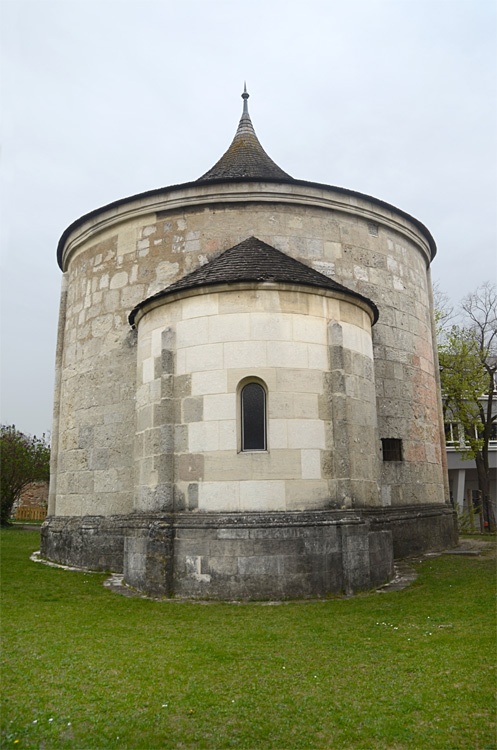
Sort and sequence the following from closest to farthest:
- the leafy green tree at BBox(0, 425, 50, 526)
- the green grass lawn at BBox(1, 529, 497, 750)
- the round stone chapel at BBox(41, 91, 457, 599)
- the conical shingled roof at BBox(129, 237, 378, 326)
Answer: the green grass lawn at BBox(1, 529, 497, 750) → the round stone chapel at BBox(41, 91, 457, 599) → the conical shingled roof at BBox(129, 237, 378, 326) → the leafy green tree at BBox(0, 425, 50, 526)

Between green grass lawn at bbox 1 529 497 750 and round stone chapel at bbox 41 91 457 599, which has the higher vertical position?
round stone chapel at bbox 41 91 457 599

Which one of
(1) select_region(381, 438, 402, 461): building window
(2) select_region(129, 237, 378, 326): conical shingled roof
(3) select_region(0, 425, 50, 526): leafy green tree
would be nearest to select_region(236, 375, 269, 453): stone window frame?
(2) select_region(129, 237, 378, 326): conical shingled roof

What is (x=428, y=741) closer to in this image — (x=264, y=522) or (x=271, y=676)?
(x=271, y=676)

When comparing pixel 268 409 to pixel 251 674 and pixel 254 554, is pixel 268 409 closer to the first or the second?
pixel 254 554

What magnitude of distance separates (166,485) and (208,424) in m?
1.21

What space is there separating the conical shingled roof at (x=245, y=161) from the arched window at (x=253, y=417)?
548 cm

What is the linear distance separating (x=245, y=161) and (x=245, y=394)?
25.8 ft

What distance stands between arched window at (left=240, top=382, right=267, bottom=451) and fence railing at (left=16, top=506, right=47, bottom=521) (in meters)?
31.6

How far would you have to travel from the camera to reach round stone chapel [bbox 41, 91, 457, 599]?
920 centimetres

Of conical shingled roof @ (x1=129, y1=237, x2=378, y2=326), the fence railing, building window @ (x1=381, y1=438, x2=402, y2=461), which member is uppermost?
conical shingled roof @ (x1=129, y1=237, x2=378, y2=326)

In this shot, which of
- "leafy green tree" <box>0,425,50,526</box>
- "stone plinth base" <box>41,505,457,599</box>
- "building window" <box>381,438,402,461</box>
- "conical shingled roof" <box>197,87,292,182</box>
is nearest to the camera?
"stone plinth base" <box>41,505,457,599</box>

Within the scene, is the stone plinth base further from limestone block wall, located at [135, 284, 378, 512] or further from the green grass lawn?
the green grass lawn

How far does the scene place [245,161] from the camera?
15078 mm

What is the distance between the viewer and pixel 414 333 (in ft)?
49.0
